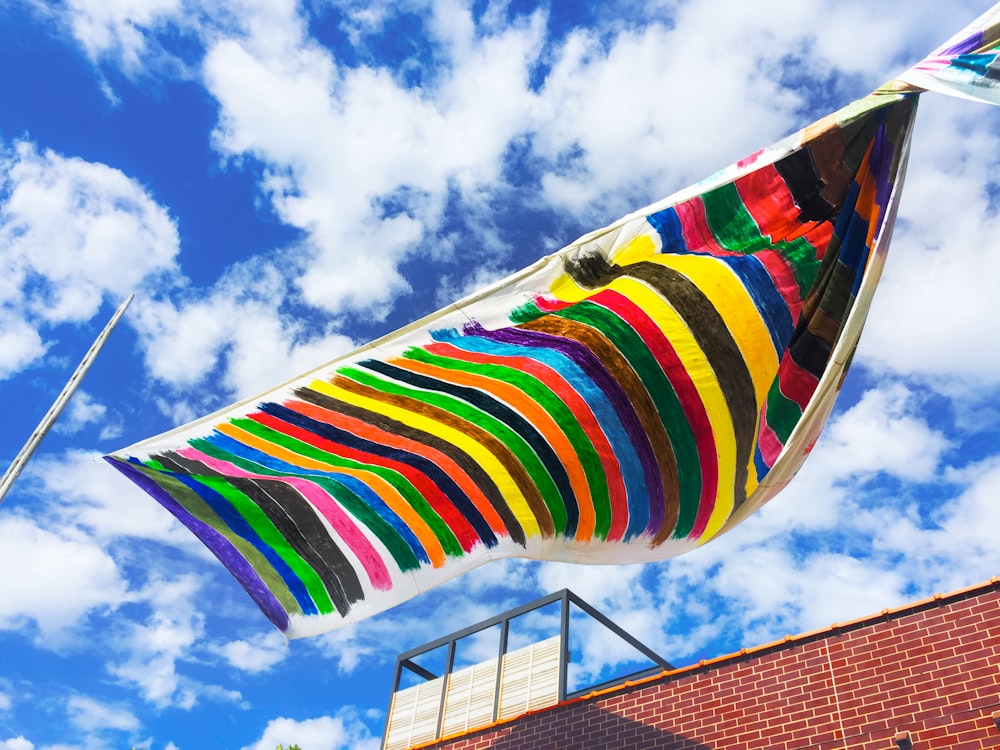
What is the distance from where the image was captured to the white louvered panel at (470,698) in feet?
36.1

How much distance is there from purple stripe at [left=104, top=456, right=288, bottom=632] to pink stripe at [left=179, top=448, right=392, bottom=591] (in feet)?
2.88

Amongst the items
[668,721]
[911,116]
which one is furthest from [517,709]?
[911,116]

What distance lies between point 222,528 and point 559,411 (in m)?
3.72

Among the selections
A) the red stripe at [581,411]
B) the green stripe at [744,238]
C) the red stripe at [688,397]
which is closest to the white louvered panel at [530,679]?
the red stripe at [581,411]

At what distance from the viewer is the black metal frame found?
1030 cm

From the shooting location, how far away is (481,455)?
755 cm

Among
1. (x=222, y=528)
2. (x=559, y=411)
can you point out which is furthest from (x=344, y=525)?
(x=559, y=411)

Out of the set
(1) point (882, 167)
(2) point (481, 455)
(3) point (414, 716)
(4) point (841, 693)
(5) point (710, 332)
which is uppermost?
(1) point (882, 167)

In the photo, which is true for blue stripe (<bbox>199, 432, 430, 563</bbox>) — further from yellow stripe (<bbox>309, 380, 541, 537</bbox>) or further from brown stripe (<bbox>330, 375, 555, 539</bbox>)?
brown stripe (<bbox>330, 375, 555, 539</bbox>)

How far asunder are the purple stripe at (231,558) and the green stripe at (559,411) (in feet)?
10.5

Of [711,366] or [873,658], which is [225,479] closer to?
[711,366]

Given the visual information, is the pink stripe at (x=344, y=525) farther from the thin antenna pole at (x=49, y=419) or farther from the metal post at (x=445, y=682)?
the metal post at (x=445, y=682)

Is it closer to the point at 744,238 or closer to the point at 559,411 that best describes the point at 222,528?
the point at 559,411

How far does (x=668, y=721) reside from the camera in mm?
8656
